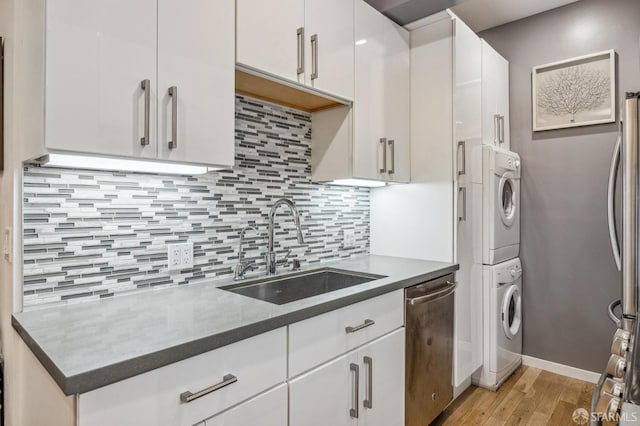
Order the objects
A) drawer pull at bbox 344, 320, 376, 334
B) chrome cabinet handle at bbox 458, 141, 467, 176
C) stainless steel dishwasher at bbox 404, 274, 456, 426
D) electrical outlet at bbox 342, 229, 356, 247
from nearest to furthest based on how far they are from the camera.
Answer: drawer pull at bbox 344, 320, 376, 334, stainless steel dishwasher at bbox 404, 274, 456, 426, chrome cabinet handle at bbox 458, 141, 467, 176, electrical outlet at bbox 342, 229, 356, 247

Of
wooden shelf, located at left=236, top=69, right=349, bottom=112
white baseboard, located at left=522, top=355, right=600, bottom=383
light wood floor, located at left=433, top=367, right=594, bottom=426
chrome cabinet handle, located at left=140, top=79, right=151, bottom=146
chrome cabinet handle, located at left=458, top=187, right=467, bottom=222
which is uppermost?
wooden shelf, located at left=236, top=69, right=349, bottom=112

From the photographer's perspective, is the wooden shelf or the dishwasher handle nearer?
the wooden shelf

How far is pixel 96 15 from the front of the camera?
1112 mm

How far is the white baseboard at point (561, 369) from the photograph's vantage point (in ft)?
8.87

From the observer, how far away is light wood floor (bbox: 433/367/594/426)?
7.30 ft

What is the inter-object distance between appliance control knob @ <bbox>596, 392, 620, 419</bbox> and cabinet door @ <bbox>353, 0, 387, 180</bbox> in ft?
4.96

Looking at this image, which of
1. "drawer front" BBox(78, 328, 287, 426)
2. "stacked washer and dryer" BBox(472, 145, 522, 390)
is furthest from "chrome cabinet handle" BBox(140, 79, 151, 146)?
"stacked washer and dryer" BBox(472, 145, 522, 390)

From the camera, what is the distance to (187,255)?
165 centimetres

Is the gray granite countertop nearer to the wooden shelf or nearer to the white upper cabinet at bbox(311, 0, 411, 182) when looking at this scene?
the white upper cabinet at bbox(311, 0, 411, 182)

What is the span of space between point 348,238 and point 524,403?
155 cm

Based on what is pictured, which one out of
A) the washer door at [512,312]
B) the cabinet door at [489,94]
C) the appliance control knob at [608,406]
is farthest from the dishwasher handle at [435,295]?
the appliance control knob at [608,406]

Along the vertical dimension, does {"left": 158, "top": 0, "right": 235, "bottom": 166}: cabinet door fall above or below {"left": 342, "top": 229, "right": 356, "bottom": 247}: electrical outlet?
above

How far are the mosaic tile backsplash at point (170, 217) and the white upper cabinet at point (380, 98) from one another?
0.35 m

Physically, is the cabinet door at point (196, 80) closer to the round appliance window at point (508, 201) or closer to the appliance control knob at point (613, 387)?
the appliance control knob at point (613, 387)
